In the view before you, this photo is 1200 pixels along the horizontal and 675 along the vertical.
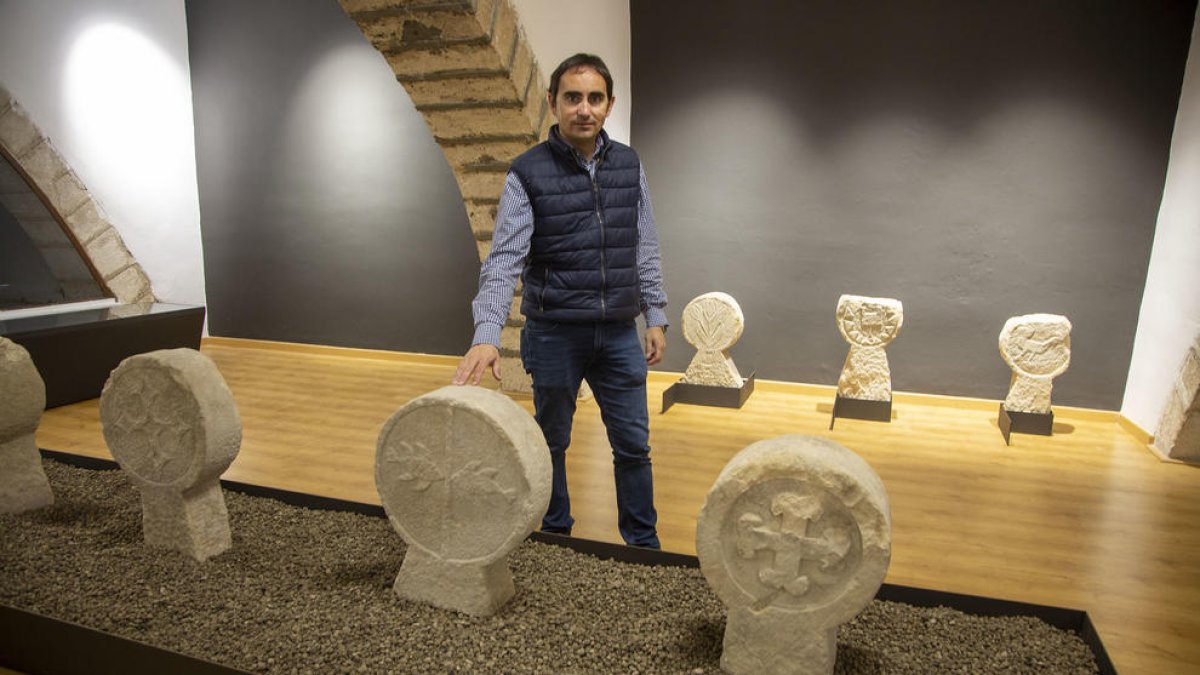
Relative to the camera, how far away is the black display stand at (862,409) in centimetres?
495

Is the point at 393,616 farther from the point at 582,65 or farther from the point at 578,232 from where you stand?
the point at 582,65

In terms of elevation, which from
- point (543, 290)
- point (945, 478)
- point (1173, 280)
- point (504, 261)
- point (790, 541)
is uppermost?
point (504, 261)

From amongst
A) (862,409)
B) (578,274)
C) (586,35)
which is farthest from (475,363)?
(586,35)

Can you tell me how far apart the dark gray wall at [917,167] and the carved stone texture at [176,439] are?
13.0ft

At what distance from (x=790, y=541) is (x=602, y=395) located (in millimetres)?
996

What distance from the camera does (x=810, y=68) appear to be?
5.41m

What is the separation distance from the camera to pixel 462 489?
216 cm

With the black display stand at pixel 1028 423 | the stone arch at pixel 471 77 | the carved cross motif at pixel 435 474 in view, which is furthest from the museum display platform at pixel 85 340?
the black display stand at pixel 1028 423

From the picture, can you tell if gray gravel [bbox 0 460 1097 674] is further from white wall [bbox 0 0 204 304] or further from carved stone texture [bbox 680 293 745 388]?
white wall [bbox 0 0 204 304]

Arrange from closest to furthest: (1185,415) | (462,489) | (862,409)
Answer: (462,489)
(1185,415)
(862,409)

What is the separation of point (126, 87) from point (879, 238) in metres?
6.69

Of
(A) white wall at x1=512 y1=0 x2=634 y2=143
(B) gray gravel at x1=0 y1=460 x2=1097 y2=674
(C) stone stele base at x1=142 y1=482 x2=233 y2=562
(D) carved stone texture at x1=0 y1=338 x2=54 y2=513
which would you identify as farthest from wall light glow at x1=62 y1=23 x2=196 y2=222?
(C) stone stele base at x1=142 y1=482 x2=233 y2=562

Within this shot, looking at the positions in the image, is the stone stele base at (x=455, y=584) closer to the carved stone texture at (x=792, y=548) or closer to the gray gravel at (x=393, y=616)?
the gray gravel at (x=393, y=616)

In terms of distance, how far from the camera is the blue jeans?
2.54 m
